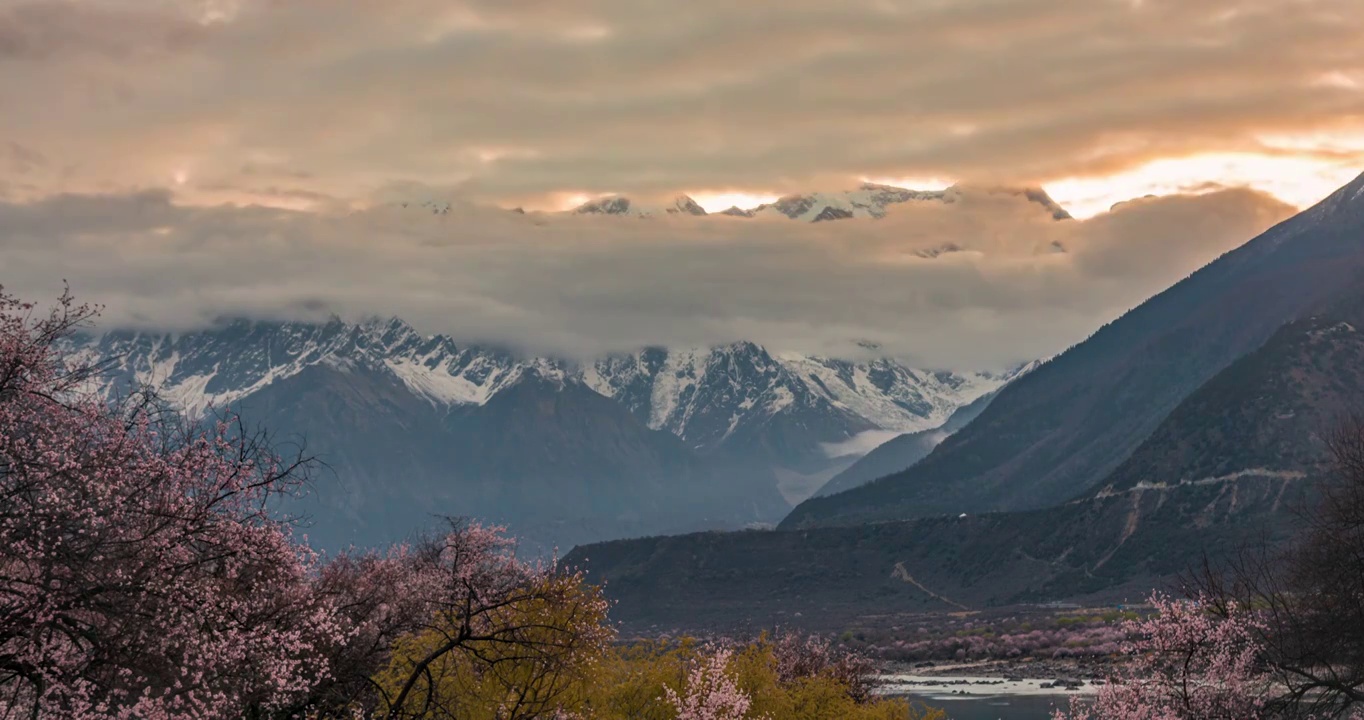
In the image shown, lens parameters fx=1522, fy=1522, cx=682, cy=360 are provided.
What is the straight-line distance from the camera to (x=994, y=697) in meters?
179

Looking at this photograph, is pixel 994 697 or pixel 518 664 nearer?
pixel 518 664

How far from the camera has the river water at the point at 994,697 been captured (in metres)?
154

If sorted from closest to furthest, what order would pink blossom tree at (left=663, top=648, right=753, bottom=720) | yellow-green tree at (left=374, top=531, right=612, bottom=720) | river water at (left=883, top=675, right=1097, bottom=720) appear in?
1. pink blossom tree at (left=663, top=648, right=753, bottom=720)
2. yellow-green tree at (left=374, top=531, right=612, bottom=720)
3. river water at (left=883, top=675, right=1097, bottom=720)

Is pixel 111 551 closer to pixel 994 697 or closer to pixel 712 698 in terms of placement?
pixel 712 698

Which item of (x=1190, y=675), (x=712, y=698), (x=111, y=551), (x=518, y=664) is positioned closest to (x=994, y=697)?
(x=1190, y=675)

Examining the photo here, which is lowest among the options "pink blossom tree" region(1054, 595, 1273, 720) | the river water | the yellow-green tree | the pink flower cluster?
the river water

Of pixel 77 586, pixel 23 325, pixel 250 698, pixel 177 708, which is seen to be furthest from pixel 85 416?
pixel 250 698

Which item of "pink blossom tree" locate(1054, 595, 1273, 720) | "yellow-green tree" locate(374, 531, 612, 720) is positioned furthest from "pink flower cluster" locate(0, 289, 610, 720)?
"pink blossom tree" locate(1054, 595, 1273, 720)

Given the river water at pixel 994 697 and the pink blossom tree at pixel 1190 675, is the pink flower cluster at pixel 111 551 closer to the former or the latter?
the pink blossom tree at pixel 1190 675

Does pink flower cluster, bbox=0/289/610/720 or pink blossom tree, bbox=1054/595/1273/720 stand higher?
pink flower cluster, bbox=0/289/610/720

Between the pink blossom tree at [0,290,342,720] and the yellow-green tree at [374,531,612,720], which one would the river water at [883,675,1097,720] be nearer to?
the yellow-green tree at [374,531,612,720]

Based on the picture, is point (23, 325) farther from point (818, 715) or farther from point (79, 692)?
point (818, 715)

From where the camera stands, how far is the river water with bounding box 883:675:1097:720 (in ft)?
507

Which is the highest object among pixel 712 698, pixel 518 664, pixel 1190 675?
pixel 518 664
